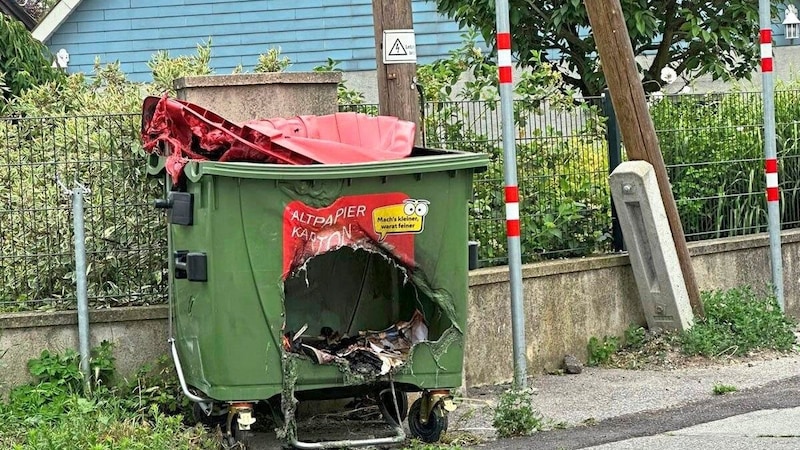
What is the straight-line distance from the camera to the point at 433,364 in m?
6.66

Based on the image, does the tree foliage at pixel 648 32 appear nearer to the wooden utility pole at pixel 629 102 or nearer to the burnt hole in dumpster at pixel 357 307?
the wooden utility pole at pixel 629 102

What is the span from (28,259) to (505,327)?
3.13m

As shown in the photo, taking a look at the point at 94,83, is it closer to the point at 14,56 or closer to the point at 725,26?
the point at 14,56

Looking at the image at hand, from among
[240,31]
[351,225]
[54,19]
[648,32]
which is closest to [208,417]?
[351,225]

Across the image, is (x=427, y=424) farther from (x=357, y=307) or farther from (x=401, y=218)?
(x=401, y=218)

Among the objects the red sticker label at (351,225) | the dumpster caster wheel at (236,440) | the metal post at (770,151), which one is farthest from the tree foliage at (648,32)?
the dumpster caster wheel at (236,440)

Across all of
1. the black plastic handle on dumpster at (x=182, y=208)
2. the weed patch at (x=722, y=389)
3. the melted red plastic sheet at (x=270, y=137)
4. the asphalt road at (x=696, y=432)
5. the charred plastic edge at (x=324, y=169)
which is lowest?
the asphalt road at (x=696, y=432)

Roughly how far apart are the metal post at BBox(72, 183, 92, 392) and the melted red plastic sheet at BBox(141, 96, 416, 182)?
53 centimetres

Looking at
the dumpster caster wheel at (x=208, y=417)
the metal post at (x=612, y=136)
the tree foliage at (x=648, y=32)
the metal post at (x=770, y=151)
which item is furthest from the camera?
the tree foliage at (x=648, y=32)

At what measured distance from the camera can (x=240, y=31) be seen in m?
19.6

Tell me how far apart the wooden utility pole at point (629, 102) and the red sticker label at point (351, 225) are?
10.3 feet

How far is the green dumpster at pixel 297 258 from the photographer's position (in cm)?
630

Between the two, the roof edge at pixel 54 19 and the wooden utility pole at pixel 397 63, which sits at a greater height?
the roof edge at pixel 54 19

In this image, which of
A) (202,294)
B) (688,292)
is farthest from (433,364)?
(688,292)
